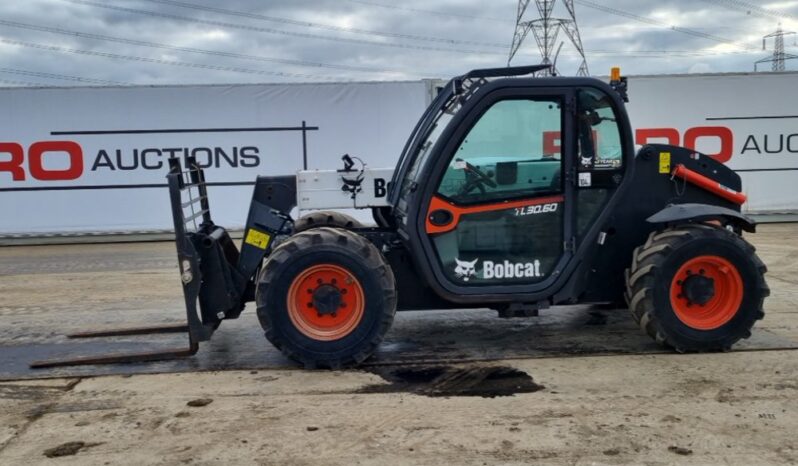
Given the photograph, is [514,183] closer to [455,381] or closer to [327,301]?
[455,381]

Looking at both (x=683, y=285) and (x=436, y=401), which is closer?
(x=436, y=401)

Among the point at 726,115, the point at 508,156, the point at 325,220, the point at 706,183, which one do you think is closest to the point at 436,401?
the point at 508,156

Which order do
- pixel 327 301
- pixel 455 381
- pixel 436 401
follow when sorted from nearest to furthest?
pixel 436 401, pixel 455 381, pixel 327 301

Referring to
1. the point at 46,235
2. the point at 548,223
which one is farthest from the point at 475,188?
the point at 46,235

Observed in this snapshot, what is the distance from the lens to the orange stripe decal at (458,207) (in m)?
5.24

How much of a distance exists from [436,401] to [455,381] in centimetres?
41

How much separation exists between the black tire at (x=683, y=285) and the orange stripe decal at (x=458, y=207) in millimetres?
872

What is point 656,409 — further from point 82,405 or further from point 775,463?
point 82,405

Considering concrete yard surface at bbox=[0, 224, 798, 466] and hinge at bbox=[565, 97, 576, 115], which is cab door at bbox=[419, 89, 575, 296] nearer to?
hinge at bbox=[565, 97, 576, 115]

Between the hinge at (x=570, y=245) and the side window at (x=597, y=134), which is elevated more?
the side window at (x=597, y=134)

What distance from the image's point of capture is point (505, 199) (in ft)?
17.4

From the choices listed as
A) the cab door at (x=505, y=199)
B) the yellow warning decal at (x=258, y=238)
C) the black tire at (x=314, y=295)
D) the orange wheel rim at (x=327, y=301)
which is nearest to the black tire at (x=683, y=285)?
the cab door at (x=505, y=199)

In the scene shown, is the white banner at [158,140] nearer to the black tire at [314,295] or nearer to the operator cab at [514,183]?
the operator cab at [514,183]

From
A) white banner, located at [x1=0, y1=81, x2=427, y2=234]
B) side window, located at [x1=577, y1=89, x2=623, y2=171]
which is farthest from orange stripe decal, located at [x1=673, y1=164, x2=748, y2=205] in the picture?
white banner, located at [x1=0, y1=81, x2=427, y2=234]
